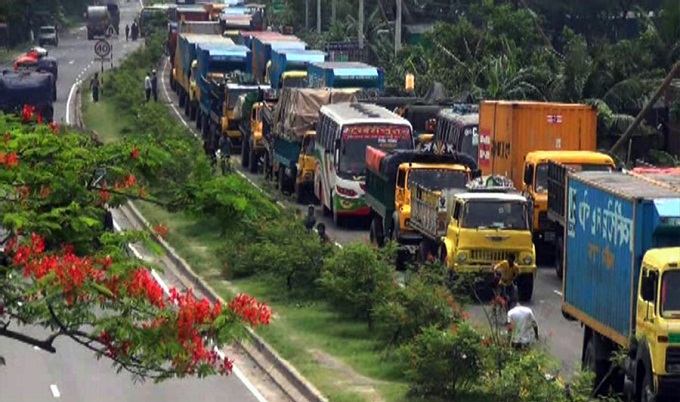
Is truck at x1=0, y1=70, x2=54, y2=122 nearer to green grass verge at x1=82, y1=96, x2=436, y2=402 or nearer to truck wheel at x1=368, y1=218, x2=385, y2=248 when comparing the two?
green grass verge at x1=82, y1=96, x2=436, y2=402

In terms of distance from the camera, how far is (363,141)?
4362 centimetres

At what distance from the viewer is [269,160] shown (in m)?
53.6

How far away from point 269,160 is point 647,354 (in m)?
32.9

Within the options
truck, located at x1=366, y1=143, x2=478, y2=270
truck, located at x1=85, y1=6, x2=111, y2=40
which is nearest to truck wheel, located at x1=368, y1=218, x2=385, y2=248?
truck, located at x1=366, y1=143, x2=478, y2=270

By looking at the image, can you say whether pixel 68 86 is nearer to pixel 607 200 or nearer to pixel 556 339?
pixel 556 339

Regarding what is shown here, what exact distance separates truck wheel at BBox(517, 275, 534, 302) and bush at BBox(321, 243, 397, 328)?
2823 millimetres

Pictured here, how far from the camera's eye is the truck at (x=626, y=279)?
823 inches

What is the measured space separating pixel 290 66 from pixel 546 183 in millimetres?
28342

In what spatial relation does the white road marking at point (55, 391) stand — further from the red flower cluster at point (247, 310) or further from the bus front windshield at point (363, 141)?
the bus front windshield at point (363, 141)

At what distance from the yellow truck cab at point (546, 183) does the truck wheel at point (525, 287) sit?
11.8ft

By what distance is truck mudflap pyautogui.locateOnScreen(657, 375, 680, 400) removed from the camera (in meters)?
20.6

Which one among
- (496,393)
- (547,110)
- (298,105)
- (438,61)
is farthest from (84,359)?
(438,61)

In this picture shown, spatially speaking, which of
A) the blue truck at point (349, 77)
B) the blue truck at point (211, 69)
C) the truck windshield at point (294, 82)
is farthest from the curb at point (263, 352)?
the blue truck at point (211, 69)

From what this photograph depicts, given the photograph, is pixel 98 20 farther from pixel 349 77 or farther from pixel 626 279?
pixel 626 279
